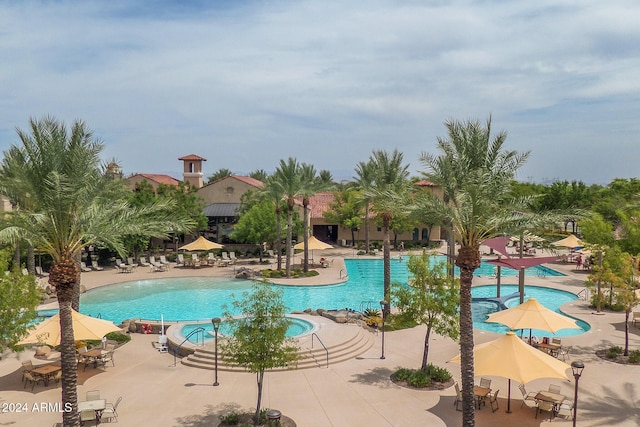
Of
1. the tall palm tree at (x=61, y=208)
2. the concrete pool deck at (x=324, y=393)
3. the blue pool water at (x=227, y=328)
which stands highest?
the tall palm tree at (x=61, y=208)

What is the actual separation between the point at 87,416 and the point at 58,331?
478 cm

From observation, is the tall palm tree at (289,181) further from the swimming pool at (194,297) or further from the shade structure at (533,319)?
the shade structure at (533,319)

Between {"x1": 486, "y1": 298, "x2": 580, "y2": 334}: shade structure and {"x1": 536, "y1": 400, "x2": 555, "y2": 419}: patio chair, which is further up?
{"x1": 486, "y1": 298, "x2": 580, "y2": 334}: shade structure

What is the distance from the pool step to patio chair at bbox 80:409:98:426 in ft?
16.7

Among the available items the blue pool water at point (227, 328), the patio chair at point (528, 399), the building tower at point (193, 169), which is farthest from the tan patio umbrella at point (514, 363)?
the building tower at point (193, 169)

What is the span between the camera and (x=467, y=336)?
14.2 meters

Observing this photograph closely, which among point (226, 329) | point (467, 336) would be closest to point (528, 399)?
point (467, 336)

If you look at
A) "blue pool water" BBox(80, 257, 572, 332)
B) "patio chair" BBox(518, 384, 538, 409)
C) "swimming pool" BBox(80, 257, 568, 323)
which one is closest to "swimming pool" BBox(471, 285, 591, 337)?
"blue pool water" BBox(80, 257, 572, 332)

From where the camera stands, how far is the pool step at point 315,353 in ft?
64.6

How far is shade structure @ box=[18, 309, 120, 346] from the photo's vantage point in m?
17.5

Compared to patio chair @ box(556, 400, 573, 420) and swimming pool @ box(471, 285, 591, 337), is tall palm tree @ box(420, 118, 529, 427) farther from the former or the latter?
swimming pool @ box(471, 285, 591, 337)

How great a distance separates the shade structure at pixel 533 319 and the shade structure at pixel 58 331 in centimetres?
1547

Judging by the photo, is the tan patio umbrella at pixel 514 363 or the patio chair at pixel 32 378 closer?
the tan patio umbrella at pixel 514 363

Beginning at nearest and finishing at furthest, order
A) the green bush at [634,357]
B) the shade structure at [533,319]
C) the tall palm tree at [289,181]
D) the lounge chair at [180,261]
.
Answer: the shade structure at [533,319] → the green bush at [634,357] → the tall palm tree at [289,181] → the lounge chair at [180,261]
